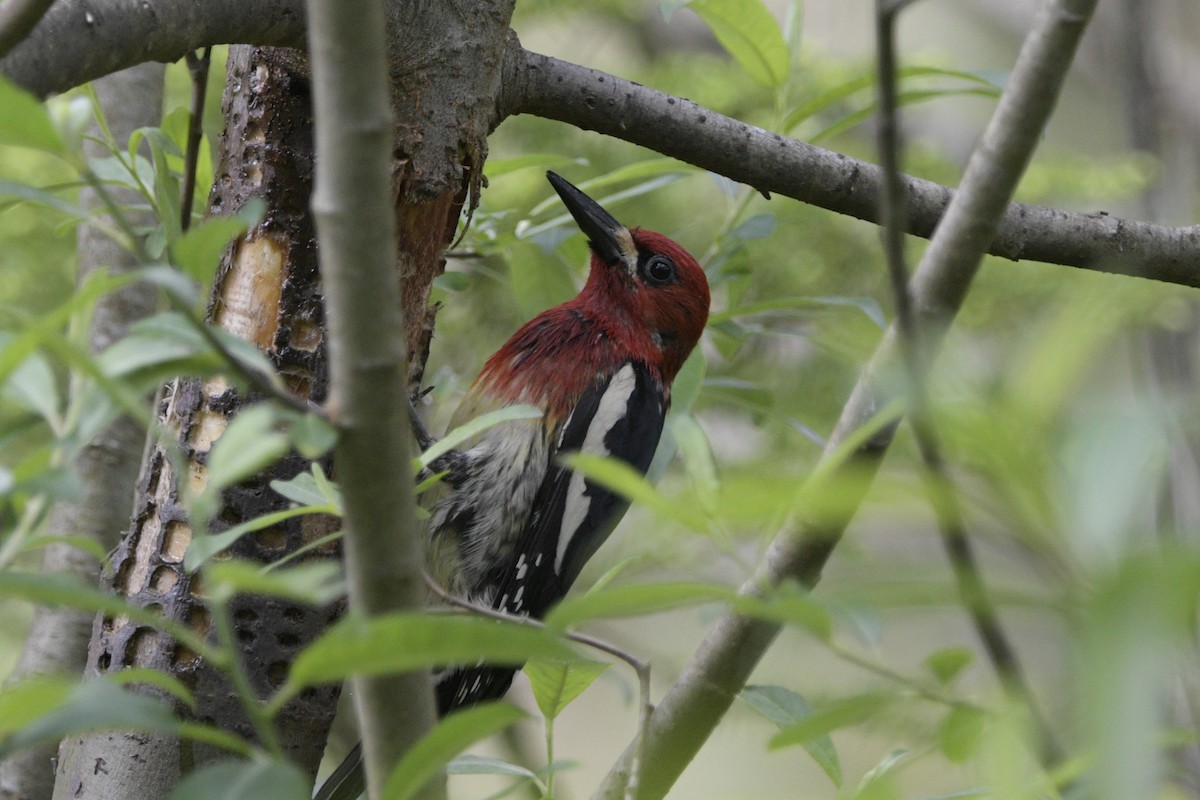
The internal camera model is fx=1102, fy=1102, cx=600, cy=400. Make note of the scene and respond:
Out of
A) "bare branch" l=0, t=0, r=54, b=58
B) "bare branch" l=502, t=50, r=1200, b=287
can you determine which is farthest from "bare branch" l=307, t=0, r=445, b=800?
"bare branch" l=502, t=50, r=1200, b=287

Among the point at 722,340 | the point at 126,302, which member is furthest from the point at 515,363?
the point at 126,302

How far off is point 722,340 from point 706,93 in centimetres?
128

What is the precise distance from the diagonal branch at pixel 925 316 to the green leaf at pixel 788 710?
11 cm

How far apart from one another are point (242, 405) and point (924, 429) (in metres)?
0.80

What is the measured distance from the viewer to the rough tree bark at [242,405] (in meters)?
1.03

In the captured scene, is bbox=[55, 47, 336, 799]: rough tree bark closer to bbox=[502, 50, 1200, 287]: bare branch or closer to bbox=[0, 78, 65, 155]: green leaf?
bbox=[502, 50, 1200, 287]: bare branch

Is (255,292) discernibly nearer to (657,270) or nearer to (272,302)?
(272,302)

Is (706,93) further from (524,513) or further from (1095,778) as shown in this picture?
(1095,778)

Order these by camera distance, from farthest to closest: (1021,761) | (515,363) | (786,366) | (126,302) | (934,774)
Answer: (934,774) < (786,366) < (515,363) < (126,302) < (1021,761)

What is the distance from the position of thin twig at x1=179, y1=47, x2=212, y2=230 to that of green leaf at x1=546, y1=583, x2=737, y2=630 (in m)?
0.93

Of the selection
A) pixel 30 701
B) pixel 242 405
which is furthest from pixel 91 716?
pixel 242 405

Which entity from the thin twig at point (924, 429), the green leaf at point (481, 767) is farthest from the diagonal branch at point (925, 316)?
the green leaf at point (481, 767)

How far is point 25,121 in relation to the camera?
421 millimetres

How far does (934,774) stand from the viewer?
3656 millimetres
